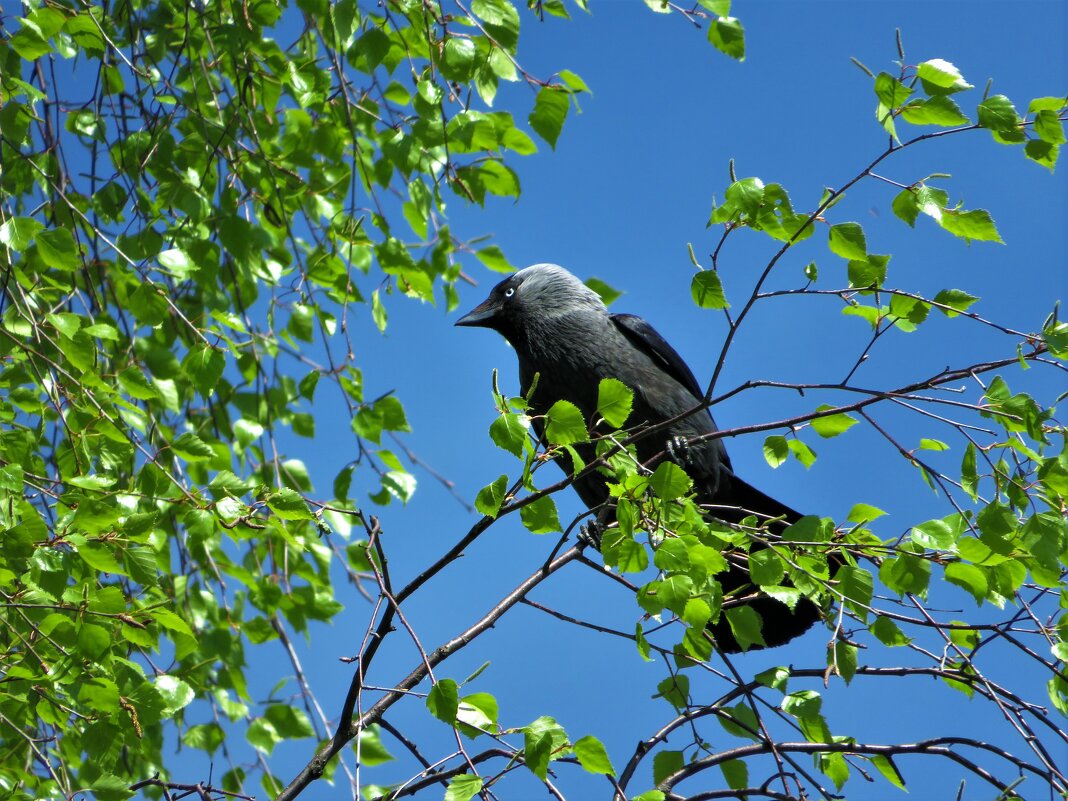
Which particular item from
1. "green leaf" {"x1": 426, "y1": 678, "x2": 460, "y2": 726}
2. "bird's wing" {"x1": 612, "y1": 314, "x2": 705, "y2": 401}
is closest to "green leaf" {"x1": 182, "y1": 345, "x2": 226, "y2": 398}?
"green leaf" {"x1": 426, "y1": 678, "x2": 460, "y2": 726}

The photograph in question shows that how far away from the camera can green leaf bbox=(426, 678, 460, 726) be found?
2137mm

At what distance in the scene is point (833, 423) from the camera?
2.49m

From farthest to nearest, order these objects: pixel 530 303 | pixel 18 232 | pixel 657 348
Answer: pixel 530 303 < pixel 657 348 < pixel 18 232

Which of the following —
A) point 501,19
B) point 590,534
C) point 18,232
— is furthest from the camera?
point 590,534

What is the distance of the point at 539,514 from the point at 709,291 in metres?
0.63

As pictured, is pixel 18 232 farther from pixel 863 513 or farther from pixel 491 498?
pixel 863 513

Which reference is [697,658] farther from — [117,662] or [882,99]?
[117,662]

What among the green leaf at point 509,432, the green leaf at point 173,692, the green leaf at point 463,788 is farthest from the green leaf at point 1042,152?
the green leaf at point 173,692

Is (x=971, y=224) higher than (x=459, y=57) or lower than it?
lower

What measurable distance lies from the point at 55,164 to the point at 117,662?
8.22 feet

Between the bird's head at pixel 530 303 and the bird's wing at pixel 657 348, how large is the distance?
7.6 inches

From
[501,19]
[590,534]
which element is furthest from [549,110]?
[590,534]

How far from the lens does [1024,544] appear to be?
85.4 inches

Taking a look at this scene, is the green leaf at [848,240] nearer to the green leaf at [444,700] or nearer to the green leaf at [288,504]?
the green leaf at [444,700]
